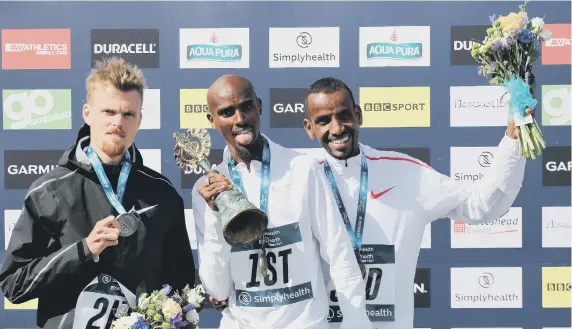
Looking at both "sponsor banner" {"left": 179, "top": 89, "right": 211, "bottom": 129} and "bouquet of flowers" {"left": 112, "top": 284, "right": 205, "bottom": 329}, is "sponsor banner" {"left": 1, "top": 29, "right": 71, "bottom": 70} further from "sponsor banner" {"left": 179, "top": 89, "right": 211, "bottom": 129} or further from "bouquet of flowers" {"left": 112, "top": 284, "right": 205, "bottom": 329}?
"bouquet of flowers" {"left": 112, "top": 284, "right": 205, "bottom": 329}

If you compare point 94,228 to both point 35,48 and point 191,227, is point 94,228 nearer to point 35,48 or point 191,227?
point 191,227

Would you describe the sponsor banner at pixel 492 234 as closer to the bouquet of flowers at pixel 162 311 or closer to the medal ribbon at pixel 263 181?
the medal ribbon at pixel 263 181

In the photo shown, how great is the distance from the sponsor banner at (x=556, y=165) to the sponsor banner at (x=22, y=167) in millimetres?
3458

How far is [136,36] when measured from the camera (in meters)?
4.93

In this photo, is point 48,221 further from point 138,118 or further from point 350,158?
point 350,158

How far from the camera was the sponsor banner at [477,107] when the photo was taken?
4.93 metres

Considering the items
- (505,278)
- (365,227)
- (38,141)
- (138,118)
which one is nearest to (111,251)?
(138,118)

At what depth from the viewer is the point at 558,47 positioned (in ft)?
16.3

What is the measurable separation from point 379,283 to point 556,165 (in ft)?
7.80

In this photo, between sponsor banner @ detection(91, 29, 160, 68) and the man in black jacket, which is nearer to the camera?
the man in black jacket

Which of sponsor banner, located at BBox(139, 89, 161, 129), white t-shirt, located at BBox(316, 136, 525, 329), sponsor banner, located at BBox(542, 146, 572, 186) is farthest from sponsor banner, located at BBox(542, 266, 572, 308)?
sponsor banner, located at BBox(139, 89, 161, 129)

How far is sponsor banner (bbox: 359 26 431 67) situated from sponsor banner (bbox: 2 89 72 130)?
→ 2078mm

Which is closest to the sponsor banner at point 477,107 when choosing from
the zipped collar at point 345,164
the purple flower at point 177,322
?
the zipped collar at point 345,164

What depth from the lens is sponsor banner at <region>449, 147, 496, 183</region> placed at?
4977 millimetres
